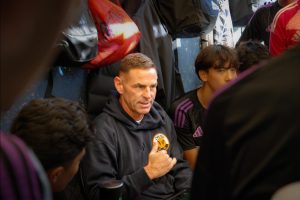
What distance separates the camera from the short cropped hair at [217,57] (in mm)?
2439

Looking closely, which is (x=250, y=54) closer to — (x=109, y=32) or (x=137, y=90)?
(x=137, y=90)

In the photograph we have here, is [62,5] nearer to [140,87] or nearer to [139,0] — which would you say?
[140,87]

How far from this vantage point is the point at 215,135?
24.5 inches

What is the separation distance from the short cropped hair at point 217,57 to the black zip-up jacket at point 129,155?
428 mm

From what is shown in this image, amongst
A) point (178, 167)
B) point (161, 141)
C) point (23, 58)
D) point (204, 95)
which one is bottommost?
point (178, 167)

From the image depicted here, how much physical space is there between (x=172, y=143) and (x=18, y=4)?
1.89 metres

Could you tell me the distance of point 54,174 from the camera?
1.28 m

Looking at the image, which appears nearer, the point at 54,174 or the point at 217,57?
the point at 54,174

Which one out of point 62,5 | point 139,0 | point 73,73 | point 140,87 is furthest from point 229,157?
point 139,0

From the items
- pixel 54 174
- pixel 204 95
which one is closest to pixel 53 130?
pixel 54 174

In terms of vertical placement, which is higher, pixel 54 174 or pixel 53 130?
pixel 53 130

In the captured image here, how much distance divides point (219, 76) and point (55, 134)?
136 cm

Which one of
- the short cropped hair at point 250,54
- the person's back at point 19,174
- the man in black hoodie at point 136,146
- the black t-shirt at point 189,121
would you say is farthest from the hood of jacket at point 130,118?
the person's back at point 19,174

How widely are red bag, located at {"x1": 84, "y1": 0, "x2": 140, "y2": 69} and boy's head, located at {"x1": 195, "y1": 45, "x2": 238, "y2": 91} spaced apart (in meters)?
0.55
